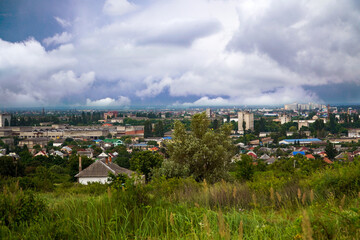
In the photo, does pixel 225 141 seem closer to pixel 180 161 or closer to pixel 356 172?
pixel 180 161

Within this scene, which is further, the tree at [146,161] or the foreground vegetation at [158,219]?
the tree at [146,161]

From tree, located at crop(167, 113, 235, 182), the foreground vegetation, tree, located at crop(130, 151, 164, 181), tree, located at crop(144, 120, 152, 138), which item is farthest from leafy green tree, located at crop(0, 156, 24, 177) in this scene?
tree, located at crop(144, 120, 152, 138)

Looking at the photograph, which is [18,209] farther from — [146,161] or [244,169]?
[146,161]

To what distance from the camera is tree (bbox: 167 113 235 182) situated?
820 cm

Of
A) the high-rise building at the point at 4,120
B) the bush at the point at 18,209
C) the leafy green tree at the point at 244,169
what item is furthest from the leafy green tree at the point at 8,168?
the high-rise building at the point at 4,120

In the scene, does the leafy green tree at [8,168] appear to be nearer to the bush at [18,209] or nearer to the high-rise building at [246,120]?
the bush at [18,209]

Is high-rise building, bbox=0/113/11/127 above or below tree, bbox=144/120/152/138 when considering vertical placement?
above

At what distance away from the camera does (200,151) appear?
8.25 meters

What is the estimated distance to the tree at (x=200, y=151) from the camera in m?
8.20

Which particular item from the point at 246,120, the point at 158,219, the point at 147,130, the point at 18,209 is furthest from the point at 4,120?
the point at 158,219

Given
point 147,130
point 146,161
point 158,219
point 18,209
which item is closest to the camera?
point 158,219

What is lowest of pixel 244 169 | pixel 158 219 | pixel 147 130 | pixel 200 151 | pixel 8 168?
pixel 147 130

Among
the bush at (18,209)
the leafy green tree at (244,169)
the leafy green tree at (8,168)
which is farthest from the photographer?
the leafy green tree at (8,168)

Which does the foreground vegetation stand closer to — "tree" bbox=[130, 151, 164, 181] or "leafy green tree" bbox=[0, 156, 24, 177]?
"tree" bbox=[130, 151, 164, 181]
